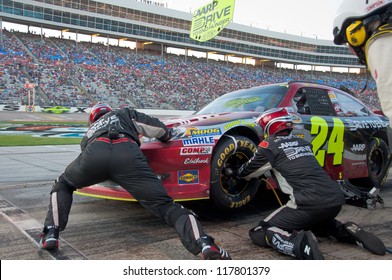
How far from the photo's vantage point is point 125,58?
46219mm

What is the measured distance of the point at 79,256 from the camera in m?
2.88

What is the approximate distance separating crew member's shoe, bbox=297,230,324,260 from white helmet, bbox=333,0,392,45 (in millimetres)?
1422

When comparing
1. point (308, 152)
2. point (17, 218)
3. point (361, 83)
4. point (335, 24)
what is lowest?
point (17, 218)

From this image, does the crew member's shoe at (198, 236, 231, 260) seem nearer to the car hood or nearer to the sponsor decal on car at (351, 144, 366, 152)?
the car hood

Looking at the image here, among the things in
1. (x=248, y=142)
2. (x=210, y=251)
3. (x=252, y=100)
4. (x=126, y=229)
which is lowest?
(x=126, y=229)

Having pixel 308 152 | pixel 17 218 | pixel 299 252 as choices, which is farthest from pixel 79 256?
pixel 308 152

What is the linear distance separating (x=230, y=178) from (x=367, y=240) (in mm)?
1370

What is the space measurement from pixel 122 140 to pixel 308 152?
5.35ft

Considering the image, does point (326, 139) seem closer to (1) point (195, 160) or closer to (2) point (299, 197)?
(2) point (299, 197)

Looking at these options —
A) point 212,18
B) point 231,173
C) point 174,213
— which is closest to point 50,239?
point 174,213

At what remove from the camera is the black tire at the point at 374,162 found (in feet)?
17.6

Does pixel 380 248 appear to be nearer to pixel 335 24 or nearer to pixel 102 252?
pixel 335 24

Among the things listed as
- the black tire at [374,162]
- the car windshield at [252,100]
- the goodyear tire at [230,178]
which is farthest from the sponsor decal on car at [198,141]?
the black tire at [374,162]

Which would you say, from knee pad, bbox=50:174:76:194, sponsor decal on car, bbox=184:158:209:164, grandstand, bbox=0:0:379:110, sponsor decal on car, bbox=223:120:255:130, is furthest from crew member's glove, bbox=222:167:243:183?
grandstand, bbox=0:0:379:110
